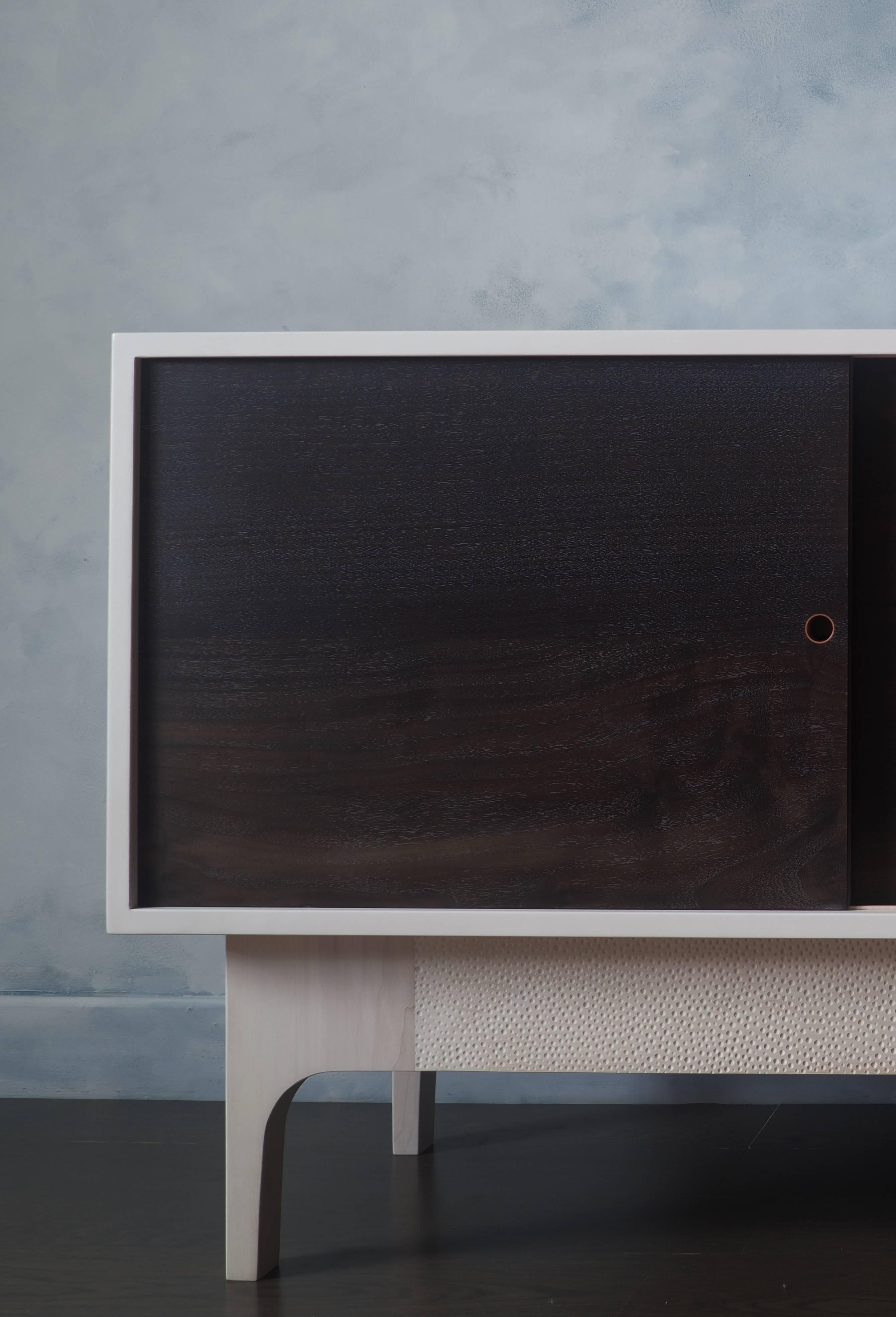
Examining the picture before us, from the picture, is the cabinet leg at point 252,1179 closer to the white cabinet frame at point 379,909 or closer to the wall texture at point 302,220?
the white cabinet frame at point 379,909

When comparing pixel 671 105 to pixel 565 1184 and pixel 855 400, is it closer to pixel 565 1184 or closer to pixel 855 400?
pixel 855 400

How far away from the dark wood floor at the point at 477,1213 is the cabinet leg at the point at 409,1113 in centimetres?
2

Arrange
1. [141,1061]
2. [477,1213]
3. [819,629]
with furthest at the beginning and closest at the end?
[141,1061], [477,1213], [819,629]

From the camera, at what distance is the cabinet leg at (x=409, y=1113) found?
115cm

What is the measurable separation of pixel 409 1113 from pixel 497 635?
0.62 m

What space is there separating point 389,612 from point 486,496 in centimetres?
11

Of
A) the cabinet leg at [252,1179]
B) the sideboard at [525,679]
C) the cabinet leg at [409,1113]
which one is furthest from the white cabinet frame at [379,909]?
the cabinet leg at [409,1113]

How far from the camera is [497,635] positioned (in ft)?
2.59

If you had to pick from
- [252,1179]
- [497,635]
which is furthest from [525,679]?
[252,1179]

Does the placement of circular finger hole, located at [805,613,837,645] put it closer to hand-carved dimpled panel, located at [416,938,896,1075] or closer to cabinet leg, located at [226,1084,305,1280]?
hand-carved dimpled panel, located at [416,938,896,1075]

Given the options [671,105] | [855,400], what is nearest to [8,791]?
[855,400]

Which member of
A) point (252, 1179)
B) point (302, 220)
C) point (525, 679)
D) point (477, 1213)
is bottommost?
point (477, 1213)

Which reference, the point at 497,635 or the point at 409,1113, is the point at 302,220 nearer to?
the point at 497,635

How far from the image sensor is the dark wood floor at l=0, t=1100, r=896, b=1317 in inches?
32.9
